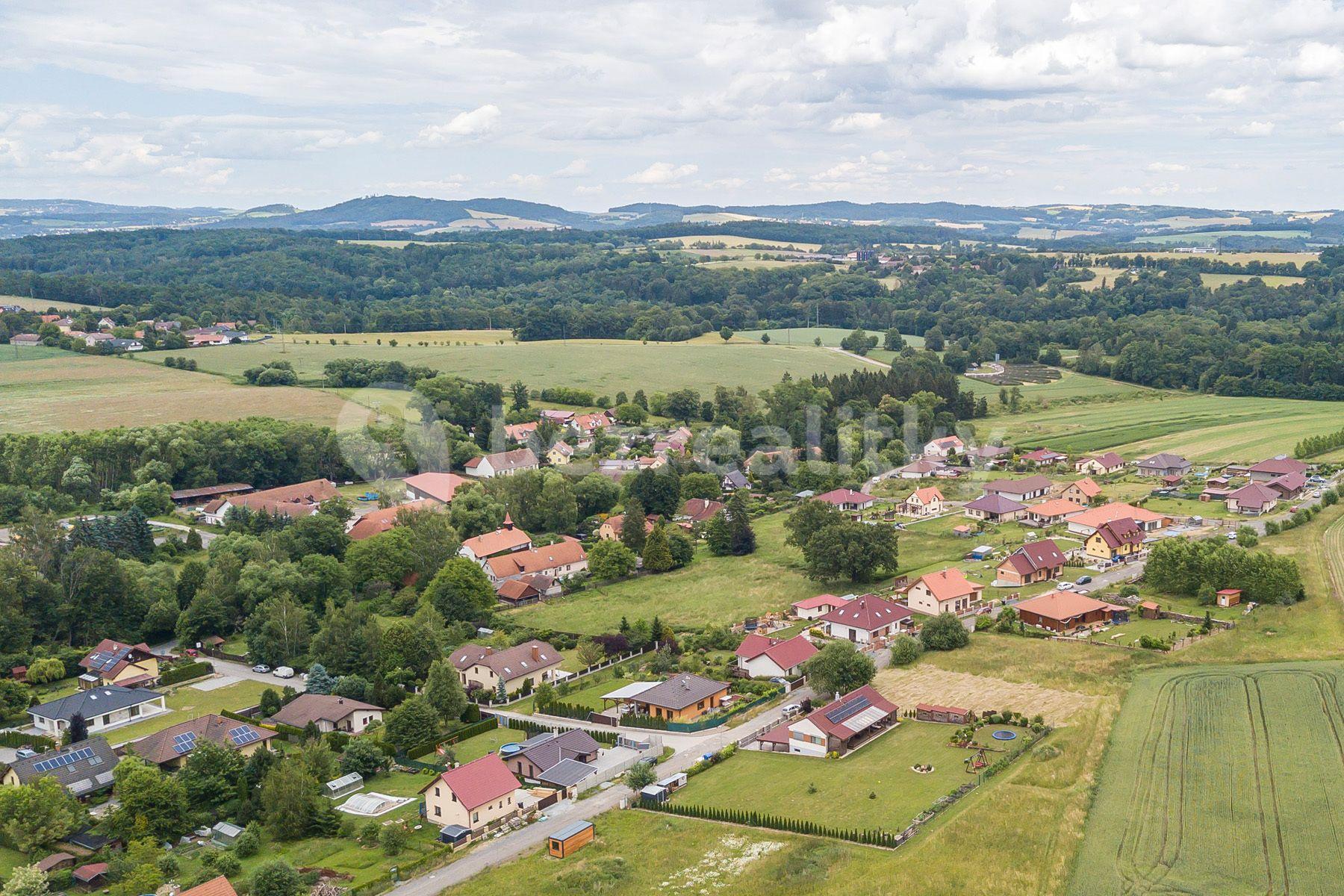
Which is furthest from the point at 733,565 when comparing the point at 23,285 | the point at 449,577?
the point at 23,285

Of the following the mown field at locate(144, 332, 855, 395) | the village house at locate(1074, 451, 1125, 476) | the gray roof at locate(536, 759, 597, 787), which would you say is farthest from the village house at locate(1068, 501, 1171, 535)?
the mown field at locate(144, 332, 855, 395)

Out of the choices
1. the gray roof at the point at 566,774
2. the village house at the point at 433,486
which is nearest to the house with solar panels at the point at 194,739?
the gray roof at the point at 566,774

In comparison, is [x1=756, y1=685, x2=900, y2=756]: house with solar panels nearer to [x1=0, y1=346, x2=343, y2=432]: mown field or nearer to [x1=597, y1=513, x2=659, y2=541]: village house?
[x1=597, y1=513, x2=659, y2=541]: village house

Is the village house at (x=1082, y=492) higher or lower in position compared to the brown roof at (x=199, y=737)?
higher

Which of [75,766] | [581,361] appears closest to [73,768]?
[75,766]

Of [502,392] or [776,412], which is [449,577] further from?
[502,392]

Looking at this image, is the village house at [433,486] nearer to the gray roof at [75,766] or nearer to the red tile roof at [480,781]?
the gray roof at [75,766]
